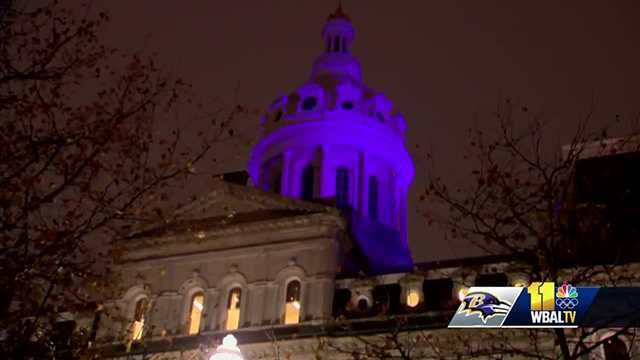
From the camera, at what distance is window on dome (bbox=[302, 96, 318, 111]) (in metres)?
48.8

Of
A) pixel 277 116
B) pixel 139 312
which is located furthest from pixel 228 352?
pixel 277 116

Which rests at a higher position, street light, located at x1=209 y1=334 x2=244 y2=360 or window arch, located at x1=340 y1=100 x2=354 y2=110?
window arch, located at x1=340 y1=100 x2=354 y2=110

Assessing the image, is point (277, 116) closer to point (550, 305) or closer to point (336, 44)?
point (336, 44)

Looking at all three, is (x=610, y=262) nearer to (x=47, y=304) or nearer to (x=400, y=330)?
(x=400, y=330)

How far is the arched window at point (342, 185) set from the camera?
4572 cm

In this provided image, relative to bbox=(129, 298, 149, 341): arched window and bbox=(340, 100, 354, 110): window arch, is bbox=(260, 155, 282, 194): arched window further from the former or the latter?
bbox=(129, 298, 149, 341): arched window

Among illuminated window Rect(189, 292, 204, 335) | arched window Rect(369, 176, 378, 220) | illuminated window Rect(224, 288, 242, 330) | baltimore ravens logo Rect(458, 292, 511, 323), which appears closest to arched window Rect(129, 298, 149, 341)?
illuminated window Rect(189, 292, 204, 335)

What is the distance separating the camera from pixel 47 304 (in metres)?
18.3

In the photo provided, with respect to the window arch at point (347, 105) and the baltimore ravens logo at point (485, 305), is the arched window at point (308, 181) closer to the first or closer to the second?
the window arch at point (347, 105)

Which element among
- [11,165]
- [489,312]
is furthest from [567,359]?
[11,165]

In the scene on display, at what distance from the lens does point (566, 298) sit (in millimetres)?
21781

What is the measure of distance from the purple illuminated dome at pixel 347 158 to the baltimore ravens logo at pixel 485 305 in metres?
19.0

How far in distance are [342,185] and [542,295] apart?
82.7 ft

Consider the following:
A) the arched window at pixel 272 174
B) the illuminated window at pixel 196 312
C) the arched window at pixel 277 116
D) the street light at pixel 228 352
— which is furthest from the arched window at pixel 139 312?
the street light at pixel 228 352
